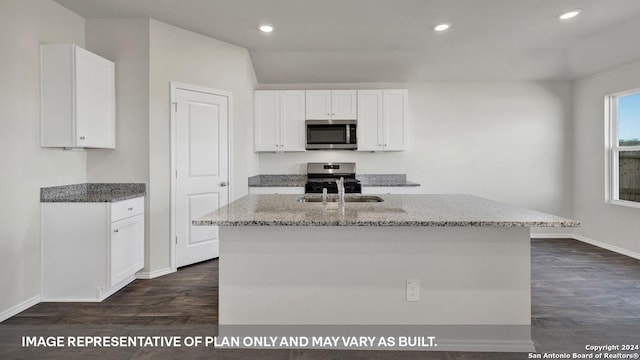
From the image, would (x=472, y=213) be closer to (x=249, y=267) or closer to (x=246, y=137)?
(x=249, y=267)

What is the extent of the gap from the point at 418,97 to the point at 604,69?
237cm

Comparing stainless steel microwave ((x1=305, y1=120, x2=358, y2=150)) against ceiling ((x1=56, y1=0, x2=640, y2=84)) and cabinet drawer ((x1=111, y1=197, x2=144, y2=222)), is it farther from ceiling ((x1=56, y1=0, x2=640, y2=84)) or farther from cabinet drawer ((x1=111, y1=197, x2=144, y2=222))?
cabinet drawer ((x1=111, y1=197, x2=144, y2=222))

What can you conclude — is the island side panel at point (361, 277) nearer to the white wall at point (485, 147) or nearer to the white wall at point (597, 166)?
the white wall at point (485, 147)

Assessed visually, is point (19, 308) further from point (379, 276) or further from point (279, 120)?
point (279, 120)

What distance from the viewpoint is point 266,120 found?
4.80 meters

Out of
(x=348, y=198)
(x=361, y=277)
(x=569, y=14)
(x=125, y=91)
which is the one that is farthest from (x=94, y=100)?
(x=569, y=14)

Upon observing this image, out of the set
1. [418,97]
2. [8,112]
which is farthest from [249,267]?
[418,97]

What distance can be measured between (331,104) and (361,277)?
3.17m

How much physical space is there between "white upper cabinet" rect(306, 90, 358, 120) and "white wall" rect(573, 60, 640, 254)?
329 cm

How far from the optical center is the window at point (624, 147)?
4219 mm

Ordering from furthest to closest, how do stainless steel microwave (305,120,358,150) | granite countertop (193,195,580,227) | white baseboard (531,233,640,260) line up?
stainless steel microwave (305,120,358,150) → white baseboard (531,233,640,260) → granite countertop (193,195,580,227)

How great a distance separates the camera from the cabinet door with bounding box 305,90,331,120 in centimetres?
477

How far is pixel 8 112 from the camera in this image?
2.60 m

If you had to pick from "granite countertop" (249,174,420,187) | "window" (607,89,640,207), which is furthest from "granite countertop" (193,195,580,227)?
"window" (607,89,640,207)
